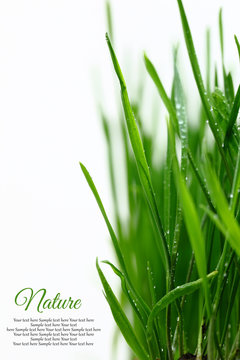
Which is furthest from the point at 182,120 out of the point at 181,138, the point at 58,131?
the point at 58,131

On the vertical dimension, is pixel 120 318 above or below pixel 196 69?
below

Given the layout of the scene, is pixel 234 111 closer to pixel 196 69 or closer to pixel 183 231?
pixel 196 69

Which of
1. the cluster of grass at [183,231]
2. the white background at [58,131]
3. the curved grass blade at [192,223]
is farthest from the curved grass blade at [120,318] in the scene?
the white background at [58,131]

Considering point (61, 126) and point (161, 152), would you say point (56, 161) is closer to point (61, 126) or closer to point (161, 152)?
point (61, 126)

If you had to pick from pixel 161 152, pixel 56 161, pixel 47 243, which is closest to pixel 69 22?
pixel 56 161

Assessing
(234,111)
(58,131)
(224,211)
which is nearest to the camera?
(224,211)

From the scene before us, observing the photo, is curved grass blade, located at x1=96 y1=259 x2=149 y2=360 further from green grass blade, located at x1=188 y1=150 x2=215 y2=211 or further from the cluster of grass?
green grass blade, located at x1=188 y1=150 x2=215 y2=211

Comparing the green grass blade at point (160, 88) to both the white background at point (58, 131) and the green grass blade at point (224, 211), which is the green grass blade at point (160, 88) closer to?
the green grass blade at point (224, 211)
